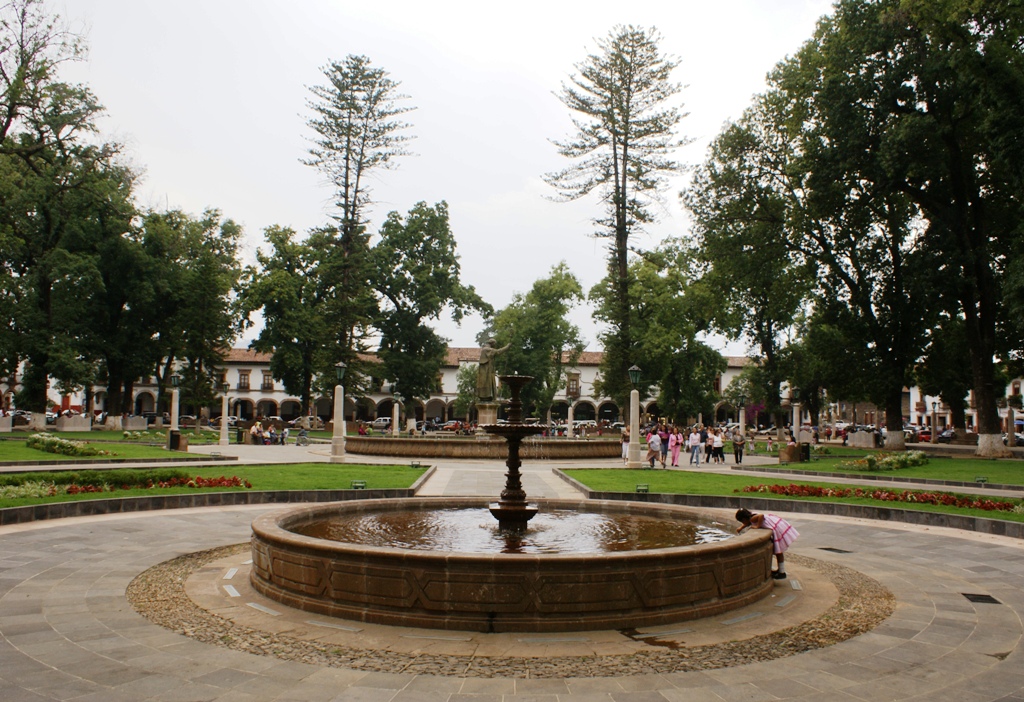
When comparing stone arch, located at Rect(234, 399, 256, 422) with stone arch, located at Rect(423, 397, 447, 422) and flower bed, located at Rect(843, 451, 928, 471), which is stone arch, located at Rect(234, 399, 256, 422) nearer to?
stone arch, located at Rect(423, 397, 447, 422)

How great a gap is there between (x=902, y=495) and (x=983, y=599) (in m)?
7.95

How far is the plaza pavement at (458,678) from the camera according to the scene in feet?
15.7

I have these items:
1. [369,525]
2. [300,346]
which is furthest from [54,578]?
[300,346]

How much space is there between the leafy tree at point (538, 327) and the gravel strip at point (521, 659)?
152ft

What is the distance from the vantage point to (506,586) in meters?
6.10

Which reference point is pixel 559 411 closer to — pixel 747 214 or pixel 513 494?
pixel 747 214

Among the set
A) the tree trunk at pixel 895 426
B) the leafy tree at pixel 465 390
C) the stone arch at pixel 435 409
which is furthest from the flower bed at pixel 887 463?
the stone arch at pixel 435 409

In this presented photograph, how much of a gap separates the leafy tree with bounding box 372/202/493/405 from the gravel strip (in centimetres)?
4103

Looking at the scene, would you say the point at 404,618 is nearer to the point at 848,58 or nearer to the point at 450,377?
the point at 848,58

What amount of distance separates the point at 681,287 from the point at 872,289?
18264 mm

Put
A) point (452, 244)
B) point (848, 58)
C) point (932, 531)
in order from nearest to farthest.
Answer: point (932, 531)
point (848, 58)
point (452, 244)

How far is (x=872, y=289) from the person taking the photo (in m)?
33.2

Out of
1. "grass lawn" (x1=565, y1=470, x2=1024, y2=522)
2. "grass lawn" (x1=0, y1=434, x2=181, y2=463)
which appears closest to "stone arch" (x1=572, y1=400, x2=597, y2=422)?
"grass lawn" (x1=0, y1=434, x2=181, y2=463)

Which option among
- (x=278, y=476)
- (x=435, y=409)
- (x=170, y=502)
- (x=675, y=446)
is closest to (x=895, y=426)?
(x=675, y=446)
